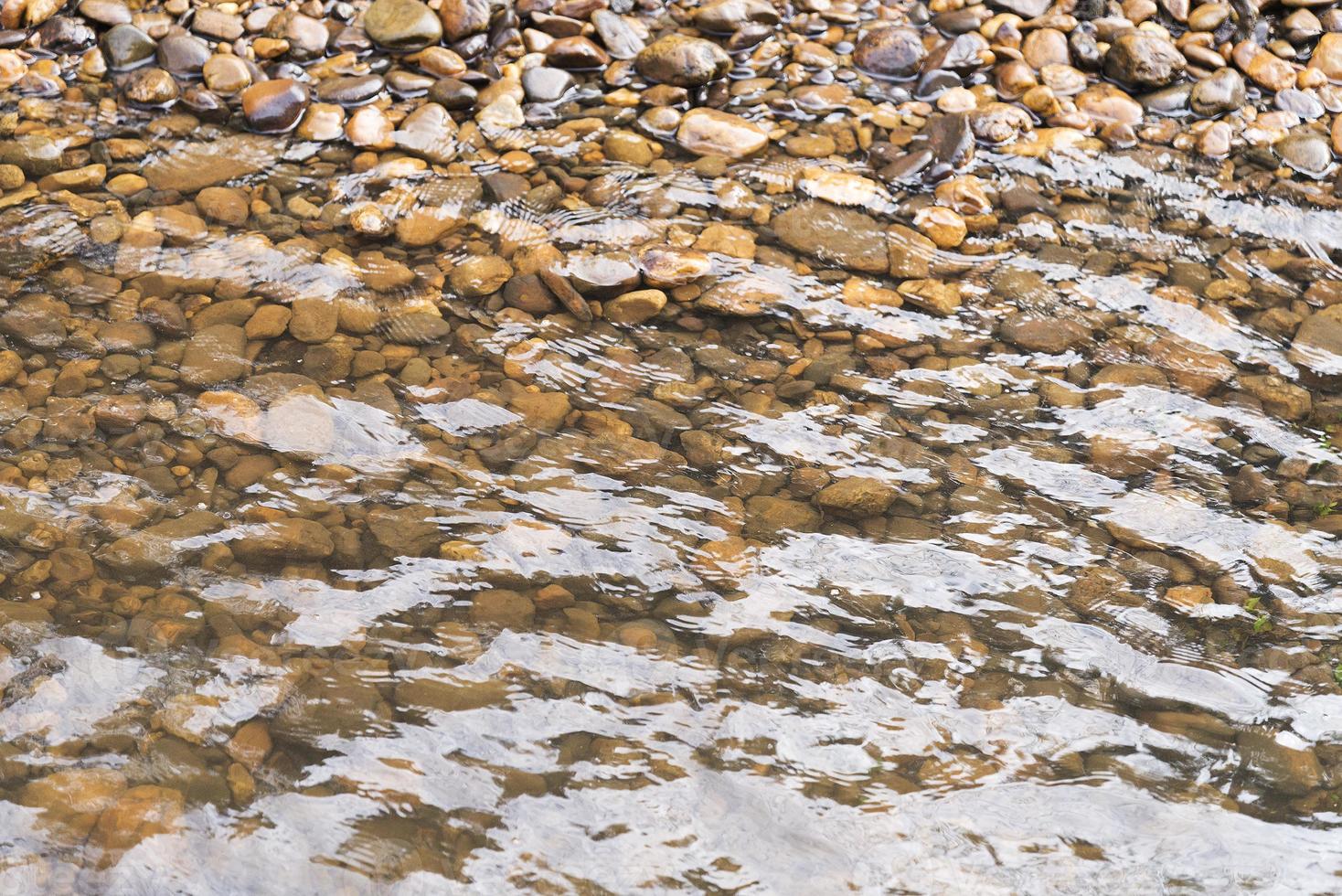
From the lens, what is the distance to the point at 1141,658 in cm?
280

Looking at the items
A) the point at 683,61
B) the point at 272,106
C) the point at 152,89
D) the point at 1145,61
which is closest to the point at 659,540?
the point at 683,61

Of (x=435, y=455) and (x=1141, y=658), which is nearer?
(x=1141, y=658)

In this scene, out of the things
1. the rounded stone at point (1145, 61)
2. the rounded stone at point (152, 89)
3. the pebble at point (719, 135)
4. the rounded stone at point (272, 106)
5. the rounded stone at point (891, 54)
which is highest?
the rounded stone at point (1145, 61)

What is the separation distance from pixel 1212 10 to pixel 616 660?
4.37m

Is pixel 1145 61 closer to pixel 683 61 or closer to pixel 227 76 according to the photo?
pixel 683 61

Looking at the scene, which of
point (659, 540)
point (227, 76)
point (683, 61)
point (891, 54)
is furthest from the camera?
point (891, 54)

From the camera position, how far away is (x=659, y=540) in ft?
10.00

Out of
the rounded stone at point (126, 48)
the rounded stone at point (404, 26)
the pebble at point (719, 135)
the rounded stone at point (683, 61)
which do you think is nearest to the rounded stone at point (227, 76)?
the rounded stone at point (126, 48)

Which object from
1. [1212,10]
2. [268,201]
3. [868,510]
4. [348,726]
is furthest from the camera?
[1212,10]

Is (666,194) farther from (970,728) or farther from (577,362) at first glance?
(970,728)

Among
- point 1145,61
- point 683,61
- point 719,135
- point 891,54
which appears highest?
point 1145,61

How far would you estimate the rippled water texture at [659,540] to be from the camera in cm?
245

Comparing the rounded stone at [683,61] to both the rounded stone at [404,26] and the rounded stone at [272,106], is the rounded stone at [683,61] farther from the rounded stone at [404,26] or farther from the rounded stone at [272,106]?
the rounded stone at [272,106]

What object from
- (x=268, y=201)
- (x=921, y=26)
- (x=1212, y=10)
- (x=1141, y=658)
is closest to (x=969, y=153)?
(x=921, y=26)
